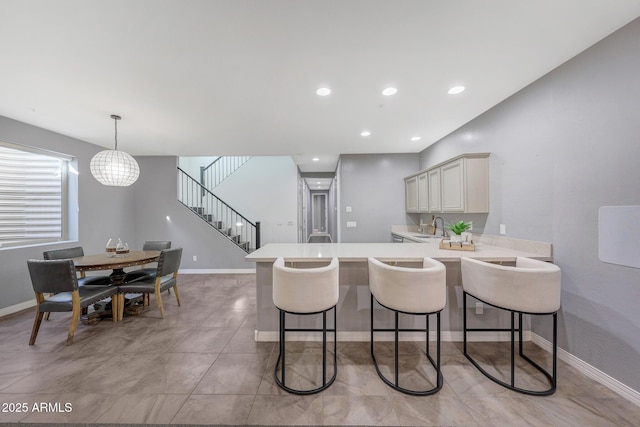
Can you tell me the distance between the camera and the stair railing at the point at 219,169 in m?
6.91

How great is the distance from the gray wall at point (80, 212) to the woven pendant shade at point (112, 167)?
4.37 ft

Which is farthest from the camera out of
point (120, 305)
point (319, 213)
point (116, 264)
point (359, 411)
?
point (319, 213)

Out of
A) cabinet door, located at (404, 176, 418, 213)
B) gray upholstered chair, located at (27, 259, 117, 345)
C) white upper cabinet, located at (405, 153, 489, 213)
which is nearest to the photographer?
gray upholstered chair, located at (27, 259, 117, 345)

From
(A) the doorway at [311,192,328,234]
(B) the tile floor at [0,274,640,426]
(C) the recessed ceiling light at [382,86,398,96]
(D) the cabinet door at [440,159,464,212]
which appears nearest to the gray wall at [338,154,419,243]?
(D) the cabinet door at [440,159,464,212]

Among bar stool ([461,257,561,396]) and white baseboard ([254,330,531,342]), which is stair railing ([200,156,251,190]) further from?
bar stool ([461,257,561,396])

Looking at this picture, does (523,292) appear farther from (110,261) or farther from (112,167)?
(112,167)

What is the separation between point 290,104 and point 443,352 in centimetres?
308

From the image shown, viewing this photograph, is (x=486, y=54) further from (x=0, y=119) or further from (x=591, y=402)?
(x=0, y=119)

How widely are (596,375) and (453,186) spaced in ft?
7.16

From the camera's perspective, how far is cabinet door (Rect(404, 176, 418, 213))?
4.49 metres

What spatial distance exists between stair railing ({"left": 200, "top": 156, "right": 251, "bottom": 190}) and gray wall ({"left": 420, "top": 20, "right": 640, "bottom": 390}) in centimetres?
632

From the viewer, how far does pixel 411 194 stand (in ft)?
15.5

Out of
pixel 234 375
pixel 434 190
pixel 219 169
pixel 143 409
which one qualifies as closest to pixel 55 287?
pixel 143 409

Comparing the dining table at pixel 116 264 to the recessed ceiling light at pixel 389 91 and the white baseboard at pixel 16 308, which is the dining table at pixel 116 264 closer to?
the white baseboard at pixel 16 308
